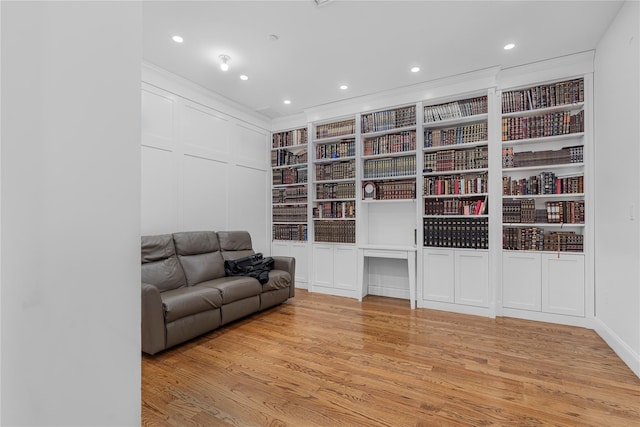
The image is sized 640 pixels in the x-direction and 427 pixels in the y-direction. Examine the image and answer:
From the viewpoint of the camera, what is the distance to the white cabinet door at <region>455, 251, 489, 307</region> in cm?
374

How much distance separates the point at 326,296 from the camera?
469 cm

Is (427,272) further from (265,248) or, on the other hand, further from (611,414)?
(265,248)

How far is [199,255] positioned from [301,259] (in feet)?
5.90

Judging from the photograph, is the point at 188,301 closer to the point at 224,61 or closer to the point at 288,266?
the point at 288,266

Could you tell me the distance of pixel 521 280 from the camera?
3645 mm

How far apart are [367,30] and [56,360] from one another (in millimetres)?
3286

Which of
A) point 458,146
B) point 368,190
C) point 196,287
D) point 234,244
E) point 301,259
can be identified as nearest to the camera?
point 196,287

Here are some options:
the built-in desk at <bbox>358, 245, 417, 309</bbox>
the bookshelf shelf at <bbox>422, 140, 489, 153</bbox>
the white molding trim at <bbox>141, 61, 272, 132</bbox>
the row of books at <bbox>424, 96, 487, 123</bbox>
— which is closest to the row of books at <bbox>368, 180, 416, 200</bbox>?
the bookshelf shelf at <bbox>422, 140, 489, 153</bbox>

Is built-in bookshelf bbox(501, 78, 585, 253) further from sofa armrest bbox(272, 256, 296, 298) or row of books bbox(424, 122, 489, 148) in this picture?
sofa armrest bbox(272, 256, 296, 298)

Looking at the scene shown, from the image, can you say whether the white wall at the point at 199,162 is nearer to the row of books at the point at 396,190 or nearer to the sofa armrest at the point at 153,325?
the sofa armrest at the point at 153,325

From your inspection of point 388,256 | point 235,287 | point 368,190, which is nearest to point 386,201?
point 368,190

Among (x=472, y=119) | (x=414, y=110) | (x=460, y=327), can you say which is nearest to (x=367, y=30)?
(x=414, y=110)

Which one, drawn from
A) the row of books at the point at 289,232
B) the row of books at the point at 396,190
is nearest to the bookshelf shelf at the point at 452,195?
the row of books at the point at 396,190

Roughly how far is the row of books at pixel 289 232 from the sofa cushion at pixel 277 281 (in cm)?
109
